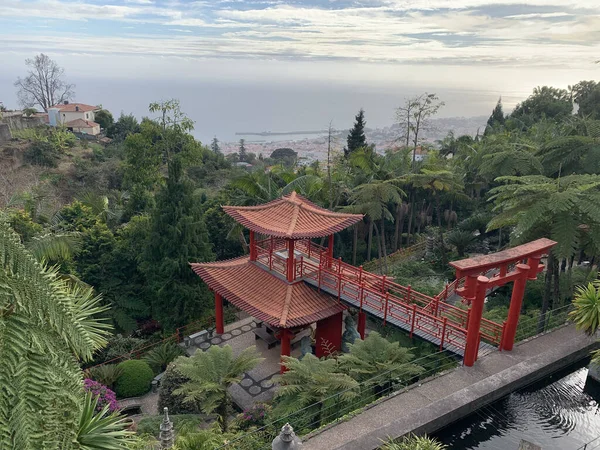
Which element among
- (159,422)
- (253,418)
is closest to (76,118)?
(159,422)

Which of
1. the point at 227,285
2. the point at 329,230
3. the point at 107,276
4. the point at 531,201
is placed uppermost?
the point at 531,201

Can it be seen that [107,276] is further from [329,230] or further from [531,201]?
[531,201]

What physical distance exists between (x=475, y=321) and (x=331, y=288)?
172 inches

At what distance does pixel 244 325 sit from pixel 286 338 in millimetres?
4190

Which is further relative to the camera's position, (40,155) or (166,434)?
(40,155)

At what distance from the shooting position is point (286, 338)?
12.6 metres

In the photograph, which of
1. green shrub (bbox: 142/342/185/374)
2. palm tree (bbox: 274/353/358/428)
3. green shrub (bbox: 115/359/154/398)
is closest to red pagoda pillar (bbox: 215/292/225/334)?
green shrub (bbox: 142/342/185/374)

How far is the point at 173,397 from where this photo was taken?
39.3ft

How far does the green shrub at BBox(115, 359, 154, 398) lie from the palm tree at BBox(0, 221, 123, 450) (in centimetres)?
1085

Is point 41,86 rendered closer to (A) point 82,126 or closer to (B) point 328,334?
(A) point 82,126

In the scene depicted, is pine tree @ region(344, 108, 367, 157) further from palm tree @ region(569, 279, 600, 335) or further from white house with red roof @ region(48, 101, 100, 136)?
white house with red roof @ region(48, 101, 100, 136)

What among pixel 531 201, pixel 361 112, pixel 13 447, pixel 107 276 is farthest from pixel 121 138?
pixel 13 447

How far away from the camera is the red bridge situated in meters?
10.2

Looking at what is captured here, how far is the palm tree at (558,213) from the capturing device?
10.6 m
